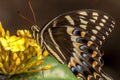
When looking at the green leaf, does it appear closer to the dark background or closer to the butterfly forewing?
the butterfly forewing

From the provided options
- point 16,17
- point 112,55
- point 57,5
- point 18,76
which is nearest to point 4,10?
point 16,17

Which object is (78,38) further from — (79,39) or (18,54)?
(18,54)

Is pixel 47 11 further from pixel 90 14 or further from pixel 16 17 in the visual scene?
pixel 90 14

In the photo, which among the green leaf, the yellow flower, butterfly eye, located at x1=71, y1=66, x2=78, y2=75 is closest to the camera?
the yellow flower

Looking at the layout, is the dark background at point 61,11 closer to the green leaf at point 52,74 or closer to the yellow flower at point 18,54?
the green leaf at point 52,74

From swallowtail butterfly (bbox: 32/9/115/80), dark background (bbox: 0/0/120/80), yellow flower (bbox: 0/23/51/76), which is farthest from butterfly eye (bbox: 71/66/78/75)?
dark background (bbox: 0/0/120/80)

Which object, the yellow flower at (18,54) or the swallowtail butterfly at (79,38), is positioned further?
the swallowtail butterfly at (79,38)

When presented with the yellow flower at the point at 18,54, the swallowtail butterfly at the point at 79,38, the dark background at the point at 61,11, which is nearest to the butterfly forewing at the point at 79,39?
the swallowtail butterfly at the point at 79,38
